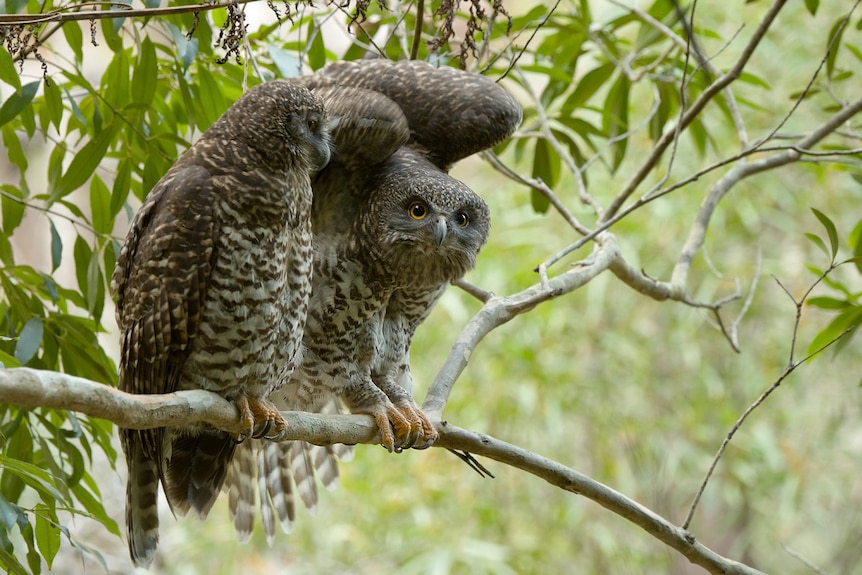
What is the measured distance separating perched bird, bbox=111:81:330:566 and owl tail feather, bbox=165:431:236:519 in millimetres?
317

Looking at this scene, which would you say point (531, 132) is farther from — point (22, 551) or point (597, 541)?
point (22, 551)

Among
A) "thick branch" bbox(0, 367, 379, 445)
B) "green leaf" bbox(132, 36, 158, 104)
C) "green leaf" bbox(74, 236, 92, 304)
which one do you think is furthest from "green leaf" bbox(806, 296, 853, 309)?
"green leaf" bbox(74, 236, 92, 304)

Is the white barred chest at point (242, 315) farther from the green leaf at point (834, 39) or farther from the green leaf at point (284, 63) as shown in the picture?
the green leaf at point (834, 39)

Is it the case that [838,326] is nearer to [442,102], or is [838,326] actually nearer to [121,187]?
[442,102]

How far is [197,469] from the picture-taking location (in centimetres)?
260

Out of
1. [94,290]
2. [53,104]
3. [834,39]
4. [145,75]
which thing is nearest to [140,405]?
[94,290]

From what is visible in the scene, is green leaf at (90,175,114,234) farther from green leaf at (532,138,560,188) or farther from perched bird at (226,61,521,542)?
green leaf at (532,138,560,188)

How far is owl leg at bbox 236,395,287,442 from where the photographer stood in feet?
7.23

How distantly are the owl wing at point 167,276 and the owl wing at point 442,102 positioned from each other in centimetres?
66

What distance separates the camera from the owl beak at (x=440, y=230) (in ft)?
8.13

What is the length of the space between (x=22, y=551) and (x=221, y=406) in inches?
167

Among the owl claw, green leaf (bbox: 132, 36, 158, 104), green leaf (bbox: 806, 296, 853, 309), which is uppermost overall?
green leaf (bbox: 132, 36, 158, 104)

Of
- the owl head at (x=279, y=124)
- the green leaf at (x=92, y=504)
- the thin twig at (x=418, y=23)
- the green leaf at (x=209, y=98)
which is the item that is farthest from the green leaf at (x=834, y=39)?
the green leaf at (x=92, y=504)

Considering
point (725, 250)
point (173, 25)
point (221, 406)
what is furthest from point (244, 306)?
point (725, 250)
